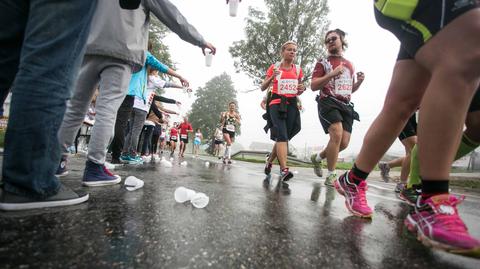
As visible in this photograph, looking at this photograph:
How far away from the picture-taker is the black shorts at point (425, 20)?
112 centimetres

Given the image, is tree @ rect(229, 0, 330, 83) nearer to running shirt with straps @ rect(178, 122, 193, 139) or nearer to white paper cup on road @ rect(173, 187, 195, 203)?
running shirt with straps @ rect(178, 122, 193, 139)

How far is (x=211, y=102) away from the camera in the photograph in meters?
60.6

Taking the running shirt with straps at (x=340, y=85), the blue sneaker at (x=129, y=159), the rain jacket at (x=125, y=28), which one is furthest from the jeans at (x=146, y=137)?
the rain jacket at (x=125, y=28)

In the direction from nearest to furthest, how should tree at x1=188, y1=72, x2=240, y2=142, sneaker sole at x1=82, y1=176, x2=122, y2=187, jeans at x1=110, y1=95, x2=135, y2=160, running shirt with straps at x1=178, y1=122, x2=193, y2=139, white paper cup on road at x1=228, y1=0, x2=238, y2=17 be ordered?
sneaker sole at x1=82, y1=176, x2=122, y2=187
white paper cup on road at x1=228, y1=0, x2=238, y2=17
jeans at x1=110, y1=95, x2=135, y2=160
running shirt with straps at x1=178, y1=122, x2=193, y2=139
tree at x1=188, y1=72, x2=240, y2=142

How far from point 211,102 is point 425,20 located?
6021 cm

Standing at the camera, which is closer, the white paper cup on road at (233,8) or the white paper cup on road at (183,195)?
the white paper cup on road at (183,195)

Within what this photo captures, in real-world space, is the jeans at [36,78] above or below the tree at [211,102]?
below

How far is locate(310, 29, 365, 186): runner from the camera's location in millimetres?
3705

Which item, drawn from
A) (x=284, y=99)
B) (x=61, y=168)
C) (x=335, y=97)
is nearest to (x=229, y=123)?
(x=284, y=99)

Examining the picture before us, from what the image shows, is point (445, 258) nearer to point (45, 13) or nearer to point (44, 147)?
point (44, 147)

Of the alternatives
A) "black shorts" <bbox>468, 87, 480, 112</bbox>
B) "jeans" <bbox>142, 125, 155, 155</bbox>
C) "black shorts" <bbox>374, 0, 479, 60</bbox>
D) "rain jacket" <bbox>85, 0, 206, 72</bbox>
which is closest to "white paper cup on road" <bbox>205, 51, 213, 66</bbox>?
"rain jacket" <bbox>85, 0, 206, 72</bbox>

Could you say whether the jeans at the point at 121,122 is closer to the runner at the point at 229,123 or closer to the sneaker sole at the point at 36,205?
the sneaker sole at the point at 36,205

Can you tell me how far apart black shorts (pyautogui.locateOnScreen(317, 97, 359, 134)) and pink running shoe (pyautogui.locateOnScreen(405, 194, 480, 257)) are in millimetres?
2600

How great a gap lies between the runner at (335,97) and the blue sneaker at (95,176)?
9.05 ft
